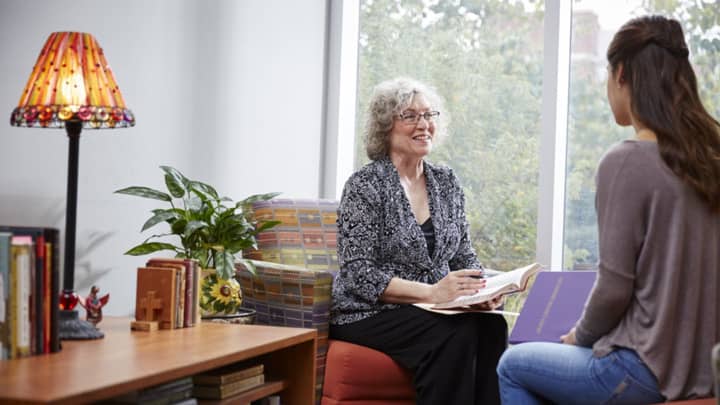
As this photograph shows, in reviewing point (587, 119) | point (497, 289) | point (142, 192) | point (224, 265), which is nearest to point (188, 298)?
point (224, 265)

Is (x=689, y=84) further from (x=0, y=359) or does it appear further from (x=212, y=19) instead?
(x=212, y=19)

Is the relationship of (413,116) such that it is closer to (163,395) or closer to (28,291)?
(163,395)

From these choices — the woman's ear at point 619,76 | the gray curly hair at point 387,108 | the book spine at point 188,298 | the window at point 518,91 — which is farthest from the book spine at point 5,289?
the window at point 518,91

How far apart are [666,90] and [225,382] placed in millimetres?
1170

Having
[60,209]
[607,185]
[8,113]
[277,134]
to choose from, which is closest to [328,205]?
[277,134]

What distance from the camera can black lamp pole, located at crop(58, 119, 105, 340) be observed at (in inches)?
73.4

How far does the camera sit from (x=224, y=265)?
2.40 m

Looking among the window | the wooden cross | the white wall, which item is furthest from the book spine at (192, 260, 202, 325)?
the window

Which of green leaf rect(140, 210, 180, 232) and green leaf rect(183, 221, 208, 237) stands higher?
green leaf rect(140, 210, 180, 232)

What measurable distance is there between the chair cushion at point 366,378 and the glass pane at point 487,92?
4.20 ft

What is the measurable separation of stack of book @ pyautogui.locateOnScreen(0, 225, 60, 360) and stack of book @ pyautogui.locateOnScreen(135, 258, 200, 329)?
0.38 meters

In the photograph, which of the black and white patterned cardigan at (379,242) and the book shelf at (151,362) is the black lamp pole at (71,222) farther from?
the black and white patterned cardigan at (379,242)

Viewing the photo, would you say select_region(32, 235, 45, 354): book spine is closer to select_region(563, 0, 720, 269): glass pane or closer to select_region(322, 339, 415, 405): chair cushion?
select_region(322, 339, 415, 405): chair cushion

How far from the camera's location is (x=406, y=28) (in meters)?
3.97
